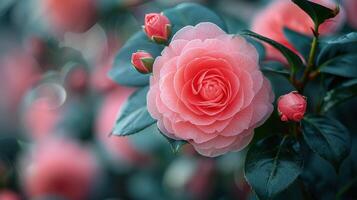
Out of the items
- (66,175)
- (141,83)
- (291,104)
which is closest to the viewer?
(291,104)

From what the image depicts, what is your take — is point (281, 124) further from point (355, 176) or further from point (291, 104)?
point (355, 176)

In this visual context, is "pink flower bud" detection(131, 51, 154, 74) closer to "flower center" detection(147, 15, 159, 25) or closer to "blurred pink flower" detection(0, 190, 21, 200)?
"flower center" detection(147, 15, 159, 25)

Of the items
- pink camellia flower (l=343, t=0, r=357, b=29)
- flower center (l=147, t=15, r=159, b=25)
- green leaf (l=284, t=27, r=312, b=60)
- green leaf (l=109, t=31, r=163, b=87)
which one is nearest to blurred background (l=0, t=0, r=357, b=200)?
pink camellia flower (l=343, t=0, r=357, b=29)

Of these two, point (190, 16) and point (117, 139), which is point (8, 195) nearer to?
point (117, 139)

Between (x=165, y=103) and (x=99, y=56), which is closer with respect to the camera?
(x=165, y=103)

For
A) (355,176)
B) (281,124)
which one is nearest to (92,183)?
(355,176)

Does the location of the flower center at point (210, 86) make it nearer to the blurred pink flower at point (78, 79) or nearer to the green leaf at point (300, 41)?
the green leaf at point (300, 41)
